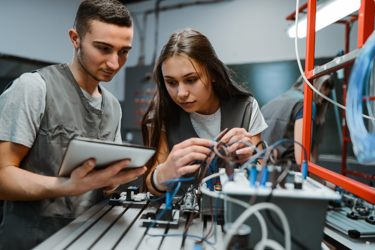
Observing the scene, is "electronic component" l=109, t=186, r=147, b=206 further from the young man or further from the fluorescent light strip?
the fluorescent light strip

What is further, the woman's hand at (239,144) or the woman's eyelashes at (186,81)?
the woman's eyelashes at (186,81)

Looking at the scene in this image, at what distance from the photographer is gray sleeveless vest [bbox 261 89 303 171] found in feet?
5.94

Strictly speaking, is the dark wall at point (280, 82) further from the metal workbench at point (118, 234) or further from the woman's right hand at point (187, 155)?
the metal workbench at point (118, 234)

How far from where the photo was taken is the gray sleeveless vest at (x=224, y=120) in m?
1.26

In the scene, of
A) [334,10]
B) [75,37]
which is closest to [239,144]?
[75,37]

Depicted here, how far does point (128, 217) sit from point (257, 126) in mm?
751

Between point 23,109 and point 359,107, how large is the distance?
Result: 1041mm

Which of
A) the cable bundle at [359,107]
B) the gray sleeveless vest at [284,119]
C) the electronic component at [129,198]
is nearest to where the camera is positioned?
the cable bundle at [359,107]

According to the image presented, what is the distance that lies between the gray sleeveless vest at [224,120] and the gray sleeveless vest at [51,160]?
15.2 inches

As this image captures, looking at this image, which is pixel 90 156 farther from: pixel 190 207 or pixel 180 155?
pixel 190 207

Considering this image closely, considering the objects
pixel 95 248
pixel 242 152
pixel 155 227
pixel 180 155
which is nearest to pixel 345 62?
pixel 242 152

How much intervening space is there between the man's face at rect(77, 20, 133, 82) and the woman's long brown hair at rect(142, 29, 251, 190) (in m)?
0.19

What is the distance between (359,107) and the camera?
544 millimetres

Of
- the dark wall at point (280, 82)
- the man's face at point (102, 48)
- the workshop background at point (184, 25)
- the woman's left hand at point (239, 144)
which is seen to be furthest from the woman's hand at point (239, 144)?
the workshop background at point (184, 25)
